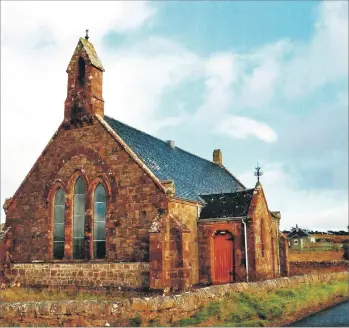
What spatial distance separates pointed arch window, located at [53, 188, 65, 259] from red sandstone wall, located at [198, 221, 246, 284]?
26.7 ft

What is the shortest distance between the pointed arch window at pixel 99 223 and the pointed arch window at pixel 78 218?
951mm

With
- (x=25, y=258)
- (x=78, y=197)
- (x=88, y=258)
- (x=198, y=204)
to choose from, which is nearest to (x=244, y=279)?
(x=198, y=204)

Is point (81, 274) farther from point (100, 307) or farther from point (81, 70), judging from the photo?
point (81, 70)

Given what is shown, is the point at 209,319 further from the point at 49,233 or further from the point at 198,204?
the point at 49,233

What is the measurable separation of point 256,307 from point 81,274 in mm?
10947

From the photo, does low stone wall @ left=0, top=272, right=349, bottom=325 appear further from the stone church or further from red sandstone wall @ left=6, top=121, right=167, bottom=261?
red sandstone wall @ left=6, top=121, right=167, bottom=261

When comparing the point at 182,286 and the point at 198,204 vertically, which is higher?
the point at 198,204

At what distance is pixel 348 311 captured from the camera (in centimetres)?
1922

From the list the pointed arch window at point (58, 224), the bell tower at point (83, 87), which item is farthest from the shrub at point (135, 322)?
the bell tower at point (83, 87)

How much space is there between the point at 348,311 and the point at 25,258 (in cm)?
1830

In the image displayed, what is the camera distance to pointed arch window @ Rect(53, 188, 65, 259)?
84.6 feet

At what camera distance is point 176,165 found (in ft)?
96.5

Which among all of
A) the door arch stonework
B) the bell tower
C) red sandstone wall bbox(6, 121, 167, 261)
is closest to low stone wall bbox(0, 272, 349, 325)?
red sandstone wall bbox(6, 121, 167, 261)

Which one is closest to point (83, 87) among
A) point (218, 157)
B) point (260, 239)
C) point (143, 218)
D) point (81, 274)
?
point (143, 218)
